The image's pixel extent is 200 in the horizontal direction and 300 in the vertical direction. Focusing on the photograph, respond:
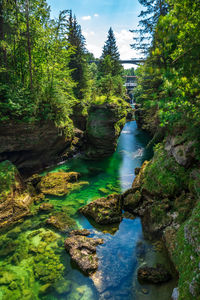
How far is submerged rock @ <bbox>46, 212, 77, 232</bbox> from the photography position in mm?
8656

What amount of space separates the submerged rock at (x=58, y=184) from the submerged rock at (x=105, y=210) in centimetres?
265

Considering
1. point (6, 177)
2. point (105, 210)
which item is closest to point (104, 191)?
point (105, 210)

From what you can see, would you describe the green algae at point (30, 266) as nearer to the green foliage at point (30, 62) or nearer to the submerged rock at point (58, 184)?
the submerged rock at point (58, 184)

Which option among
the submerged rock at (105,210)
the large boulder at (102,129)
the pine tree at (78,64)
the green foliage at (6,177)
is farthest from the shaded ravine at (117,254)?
the pine tree at (78,64)

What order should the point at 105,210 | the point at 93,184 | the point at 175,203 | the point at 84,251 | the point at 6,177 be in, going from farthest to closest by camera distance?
the point at 93,184 → the point at 6,177 → the point at 105,210 → the point at 175,203 → the point at 84,251

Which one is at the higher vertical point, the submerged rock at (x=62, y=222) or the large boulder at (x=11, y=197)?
the large boulder at (x=11, y=197)

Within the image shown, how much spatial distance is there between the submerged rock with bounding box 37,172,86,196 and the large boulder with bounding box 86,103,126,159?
19.1ft

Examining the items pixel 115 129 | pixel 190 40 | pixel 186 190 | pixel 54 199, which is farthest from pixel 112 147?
pixel 190 40

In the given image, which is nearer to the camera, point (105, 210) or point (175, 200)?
point (175, 200)

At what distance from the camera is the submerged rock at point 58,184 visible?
11.9 meters

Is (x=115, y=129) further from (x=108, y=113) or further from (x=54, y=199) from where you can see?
(x=54, y=199)

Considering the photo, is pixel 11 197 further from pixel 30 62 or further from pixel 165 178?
pixel 30 62

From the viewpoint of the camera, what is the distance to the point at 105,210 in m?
9.28

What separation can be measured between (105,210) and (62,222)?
2.27 m
